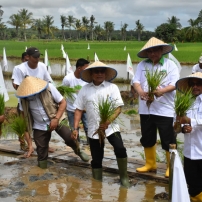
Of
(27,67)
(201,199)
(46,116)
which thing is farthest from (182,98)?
(27,67)

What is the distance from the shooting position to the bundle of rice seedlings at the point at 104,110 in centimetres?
414

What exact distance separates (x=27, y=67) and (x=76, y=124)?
1.67 m

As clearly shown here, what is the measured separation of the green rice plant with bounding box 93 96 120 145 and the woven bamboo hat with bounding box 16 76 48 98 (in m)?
0.97

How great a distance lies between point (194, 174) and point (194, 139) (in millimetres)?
365

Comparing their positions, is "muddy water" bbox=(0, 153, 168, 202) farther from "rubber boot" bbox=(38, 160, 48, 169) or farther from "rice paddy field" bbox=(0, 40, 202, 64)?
"rice paddy field" bbox=(0, 40, 202, 64)

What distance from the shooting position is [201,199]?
381 cm

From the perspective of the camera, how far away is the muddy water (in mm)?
4160

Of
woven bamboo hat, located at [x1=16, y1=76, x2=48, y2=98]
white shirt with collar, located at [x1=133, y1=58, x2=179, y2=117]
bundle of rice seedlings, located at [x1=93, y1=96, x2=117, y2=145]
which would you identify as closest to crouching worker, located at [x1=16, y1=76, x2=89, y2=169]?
woven bamboo hat, located at [x1=16, y1=76, x2=48, y2=98]

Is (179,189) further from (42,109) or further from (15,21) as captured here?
(15,21)

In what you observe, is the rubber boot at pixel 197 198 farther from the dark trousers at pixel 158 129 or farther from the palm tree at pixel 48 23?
the palm tree at pixel 48 23

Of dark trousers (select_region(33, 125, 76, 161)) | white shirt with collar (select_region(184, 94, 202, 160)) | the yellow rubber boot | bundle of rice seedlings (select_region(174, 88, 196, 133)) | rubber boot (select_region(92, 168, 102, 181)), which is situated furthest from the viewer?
dark trousers (select_region(33, 125, 76, 161))

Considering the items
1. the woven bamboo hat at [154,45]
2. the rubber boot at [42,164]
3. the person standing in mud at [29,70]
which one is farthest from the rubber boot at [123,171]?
the person standing in mud at [29,70]

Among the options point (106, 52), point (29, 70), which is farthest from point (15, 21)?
point (29, 70)

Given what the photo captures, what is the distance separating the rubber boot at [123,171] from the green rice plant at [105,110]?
0.38 metres
